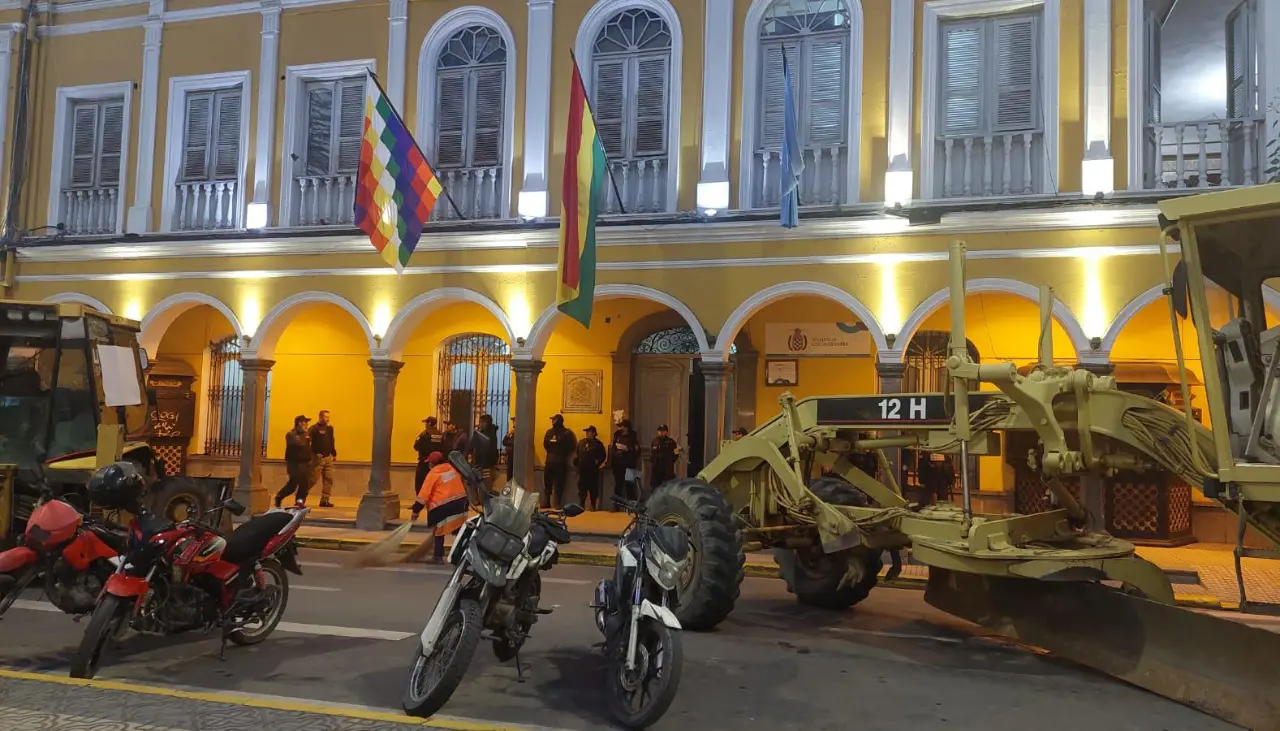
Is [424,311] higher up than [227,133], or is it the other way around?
[227,133]

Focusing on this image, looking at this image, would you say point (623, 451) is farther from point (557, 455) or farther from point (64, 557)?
point (64, 557)

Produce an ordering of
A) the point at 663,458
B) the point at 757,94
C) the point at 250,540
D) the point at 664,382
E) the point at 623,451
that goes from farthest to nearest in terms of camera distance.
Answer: the point at 664,382, the point at 663,458, the point at 623,451, the point at 757,94, the point at 250,540

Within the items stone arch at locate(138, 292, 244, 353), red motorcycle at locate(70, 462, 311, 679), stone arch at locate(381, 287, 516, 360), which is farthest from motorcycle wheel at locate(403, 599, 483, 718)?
stone arch at locate(138, 292, 244, 353)

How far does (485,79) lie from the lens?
53.8ft

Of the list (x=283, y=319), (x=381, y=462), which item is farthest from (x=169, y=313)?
(x=381, y=462)

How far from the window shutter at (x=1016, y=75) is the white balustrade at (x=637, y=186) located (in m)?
4.83

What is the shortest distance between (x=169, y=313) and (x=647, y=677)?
1473 cm

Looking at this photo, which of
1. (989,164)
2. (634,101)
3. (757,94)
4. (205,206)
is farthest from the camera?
(205,206)

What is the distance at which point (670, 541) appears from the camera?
225 inches

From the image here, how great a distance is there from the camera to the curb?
10.2m

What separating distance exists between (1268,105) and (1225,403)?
954 cm

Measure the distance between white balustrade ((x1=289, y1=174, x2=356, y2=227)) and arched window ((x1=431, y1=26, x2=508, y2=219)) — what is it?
1548mm

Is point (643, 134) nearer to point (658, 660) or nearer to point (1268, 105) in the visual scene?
point (1268, 105)

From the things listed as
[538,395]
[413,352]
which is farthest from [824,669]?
[413,352]
